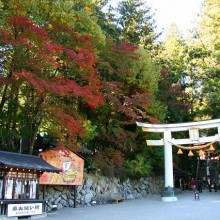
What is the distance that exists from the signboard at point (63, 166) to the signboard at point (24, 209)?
1.57 metres

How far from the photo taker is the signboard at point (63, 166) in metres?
14.4

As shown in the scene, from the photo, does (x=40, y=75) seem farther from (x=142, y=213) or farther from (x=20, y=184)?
(x=142, y=213)

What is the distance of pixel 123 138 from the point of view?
21219 mm

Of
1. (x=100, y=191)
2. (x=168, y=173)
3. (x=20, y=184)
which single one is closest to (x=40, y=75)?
(x=20, y=184)

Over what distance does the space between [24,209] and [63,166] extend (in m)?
3.53

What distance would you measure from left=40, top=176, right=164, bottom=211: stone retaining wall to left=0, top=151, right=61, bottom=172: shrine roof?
2.87 meters

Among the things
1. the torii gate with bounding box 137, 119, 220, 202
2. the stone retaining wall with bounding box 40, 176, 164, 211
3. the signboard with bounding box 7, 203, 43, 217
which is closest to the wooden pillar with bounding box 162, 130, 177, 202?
the torii gate with bounding box 137, 119, 220, 202

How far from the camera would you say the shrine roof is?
10.9 m

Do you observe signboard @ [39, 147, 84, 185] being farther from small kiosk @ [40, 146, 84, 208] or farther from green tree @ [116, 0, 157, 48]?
green tree @ [116, 0, 157, 48]

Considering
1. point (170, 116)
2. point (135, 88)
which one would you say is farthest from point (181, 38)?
point (135, 88)

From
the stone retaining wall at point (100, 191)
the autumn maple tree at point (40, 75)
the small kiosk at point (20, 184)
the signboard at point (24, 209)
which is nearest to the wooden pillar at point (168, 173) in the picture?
the stone retaining wall at point (100, 191)

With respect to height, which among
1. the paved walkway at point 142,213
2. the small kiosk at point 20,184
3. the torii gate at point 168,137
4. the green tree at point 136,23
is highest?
the green tree at point 136,23

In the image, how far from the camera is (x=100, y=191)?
1855cm

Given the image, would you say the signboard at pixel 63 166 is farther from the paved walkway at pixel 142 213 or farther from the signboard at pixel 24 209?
the signboard at pixel 24 209
